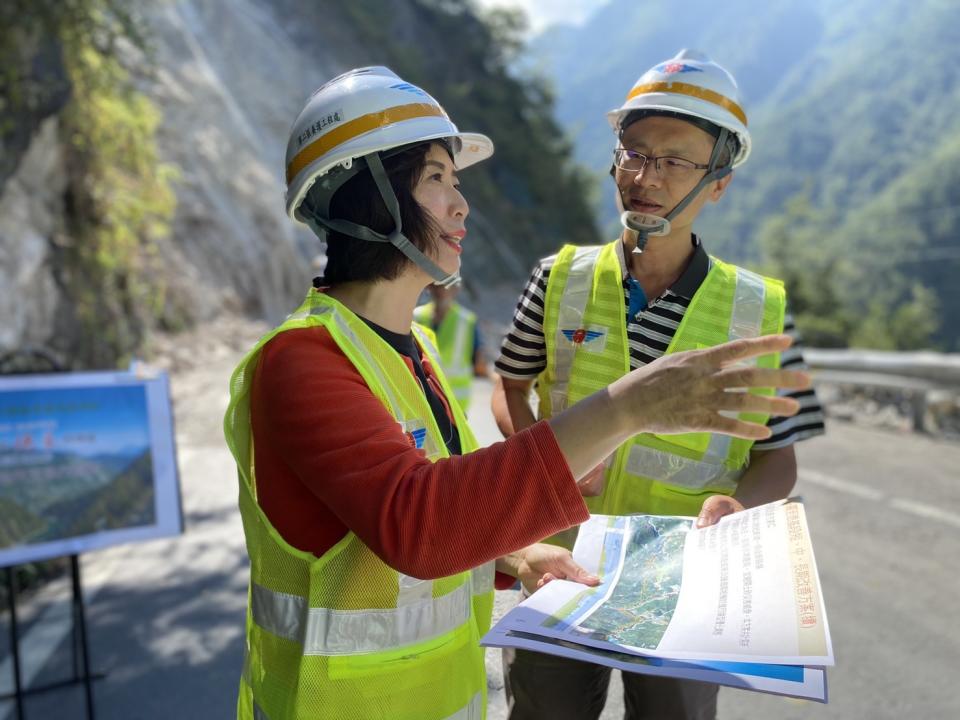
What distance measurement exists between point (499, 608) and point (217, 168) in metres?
16.0

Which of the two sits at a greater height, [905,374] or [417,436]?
[417,436]

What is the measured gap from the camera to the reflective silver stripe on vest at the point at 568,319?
6.90ft

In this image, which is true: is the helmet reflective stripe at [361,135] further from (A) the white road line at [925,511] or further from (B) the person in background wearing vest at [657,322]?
(A) the white road line at [925,511]

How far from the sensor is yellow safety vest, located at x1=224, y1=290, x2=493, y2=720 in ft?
4.41

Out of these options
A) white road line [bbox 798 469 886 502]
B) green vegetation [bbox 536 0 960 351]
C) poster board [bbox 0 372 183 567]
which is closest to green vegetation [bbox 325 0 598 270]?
green vegetation [bbox 536 0 960 351]

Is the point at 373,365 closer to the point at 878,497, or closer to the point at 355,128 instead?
the point at 355,128

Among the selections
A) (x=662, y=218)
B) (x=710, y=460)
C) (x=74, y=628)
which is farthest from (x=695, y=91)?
(x=74, y=628)

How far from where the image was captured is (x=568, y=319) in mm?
2115

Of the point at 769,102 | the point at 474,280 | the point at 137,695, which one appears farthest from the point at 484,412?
the point at 769,102

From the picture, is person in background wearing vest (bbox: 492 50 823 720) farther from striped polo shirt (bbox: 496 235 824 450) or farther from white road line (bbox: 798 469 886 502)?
white road line (bbox: 798 469 886 502)

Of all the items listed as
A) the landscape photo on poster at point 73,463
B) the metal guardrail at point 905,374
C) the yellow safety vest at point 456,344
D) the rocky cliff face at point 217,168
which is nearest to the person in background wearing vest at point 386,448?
the landscape photo on poster at point 73,463

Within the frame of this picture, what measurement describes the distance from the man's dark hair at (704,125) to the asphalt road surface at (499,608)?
1.35 meters

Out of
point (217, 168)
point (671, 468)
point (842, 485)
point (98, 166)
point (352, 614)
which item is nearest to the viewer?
point (352, 614)

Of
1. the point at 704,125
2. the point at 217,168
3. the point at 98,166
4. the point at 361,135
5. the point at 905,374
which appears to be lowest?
the point at 905,374
